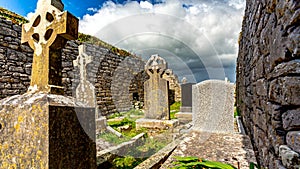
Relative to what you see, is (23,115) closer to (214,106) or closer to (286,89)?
(286,89)

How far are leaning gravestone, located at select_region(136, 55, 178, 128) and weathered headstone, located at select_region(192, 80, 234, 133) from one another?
8.53 ft

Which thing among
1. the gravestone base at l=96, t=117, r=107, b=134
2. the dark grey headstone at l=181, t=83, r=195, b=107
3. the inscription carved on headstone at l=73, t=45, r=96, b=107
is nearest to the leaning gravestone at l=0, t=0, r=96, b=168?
the gravestone base at l=96, t=117, r=107, b=134

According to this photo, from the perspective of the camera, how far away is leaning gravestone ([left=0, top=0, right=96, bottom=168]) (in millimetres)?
1261

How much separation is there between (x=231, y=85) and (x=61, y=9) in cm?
327

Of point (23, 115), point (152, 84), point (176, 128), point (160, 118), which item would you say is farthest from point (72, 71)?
point (23, 115)

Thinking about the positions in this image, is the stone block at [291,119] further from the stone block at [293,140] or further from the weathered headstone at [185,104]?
the weathered headstone at [185,104]

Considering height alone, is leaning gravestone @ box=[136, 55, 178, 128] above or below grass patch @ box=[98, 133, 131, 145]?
above

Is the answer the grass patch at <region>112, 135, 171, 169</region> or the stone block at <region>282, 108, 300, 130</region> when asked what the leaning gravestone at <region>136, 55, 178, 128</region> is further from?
the stone block at <region>282, 108, 300, 130</region>

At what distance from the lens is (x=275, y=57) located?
1.21 metres

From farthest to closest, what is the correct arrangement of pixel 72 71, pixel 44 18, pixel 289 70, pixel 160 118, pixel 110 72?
pixel 110 72
pixel 72 71
pixel 160 118
pixel 44 18
pixel 289 70

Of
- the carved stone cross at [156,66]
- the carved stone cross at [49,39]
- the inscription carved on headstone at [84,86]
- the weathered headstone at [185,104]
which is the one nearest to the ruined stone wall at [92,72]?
the inscription carved on headstone at [84,86]

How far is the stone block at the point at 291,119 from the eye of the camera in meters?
0.93

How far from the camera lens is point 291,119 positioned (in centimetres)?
99

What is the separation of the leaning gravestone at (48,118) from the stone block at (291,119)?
141 centimetres
